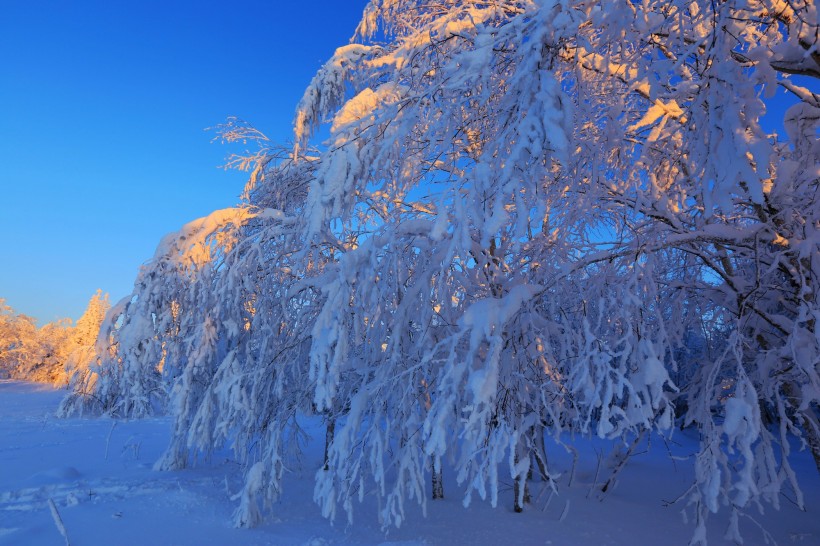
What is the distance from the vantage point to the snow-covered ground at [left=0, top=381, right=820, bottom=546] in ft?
16.3

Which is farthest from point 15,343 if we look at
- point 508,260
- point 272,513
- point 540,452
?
point 540,452

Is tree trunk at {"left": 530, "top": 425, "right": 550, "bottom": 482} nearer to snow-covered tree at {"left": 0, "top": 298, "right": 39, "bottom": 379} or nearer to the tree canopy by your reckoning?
the tree canopy

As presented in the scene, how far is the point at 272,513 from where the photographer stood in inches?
223

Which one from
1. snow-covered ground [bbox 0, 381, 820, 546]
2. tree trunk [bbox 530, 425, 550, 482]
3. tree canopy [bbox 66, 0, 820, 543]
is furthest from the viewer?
snow-covered ground [bbox 0, 381, 820, 546]

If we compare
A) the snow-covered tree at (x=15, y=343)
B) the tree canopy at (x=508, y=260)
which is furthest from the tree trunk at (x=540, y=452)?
the snow-covered tree at (x=15, y=343)

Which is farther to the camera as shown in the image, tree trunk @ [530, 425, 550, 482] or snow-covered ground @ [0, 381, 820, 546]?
snow-covered ground @ [0, 381, 820, 546]

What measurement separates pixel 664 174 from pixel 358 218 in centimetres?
439

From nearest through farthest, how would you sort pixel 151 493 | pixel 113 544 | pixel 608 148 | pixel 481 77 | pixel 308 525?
pixel 481 77 < pixel 608 148 < pixel 113 544 < pixel 308 525 < pixel 151 493

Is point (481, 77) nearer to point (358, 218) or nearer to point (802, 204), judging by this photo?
point (802, 204)

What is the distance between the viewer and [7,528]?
468cm

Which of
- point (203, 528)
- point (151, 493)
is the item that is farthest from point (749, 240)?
point (151, 493)

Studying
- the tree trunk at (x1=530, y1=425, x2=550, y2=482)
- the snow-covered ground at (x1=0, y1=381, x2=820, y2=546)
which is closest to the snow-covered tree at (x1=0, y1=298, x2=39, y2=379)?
the snow-covered ground at (x1=0, y1=381, x2=820, y2=546)

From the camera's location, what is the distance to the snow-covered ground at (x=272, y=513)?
497 cm

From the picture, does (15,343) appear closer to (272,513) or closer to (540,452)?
(272,513)
